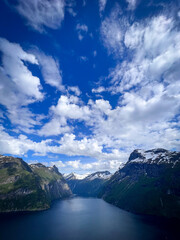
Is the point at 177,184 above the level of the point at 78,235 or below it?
above

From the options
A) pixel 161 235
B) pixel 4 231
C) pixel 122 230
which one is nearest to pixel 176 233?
Result: pixel 161 235

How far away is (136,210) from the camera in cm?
19750

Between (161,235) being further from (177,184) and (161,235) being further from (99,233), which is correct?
(177,184)

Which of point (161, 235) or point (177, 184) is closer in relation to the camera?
point (161, 235)

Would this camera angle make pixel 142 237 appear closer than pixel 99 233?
Yes

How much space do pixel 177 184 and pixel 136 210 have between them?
7193 centimetres

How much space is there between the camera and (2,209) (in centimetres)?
19925

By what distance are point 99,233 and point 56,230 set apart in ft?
125

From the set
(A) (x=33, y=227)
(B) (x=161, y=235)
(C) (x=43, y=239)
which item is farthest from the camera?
(A) (x=33, y=227)

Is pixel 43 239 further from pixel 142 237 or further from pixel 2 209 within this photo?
pixel 2 209

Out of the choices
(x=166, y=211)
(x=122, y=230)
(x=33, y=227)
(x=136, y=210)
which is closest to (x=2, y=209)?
(x=33, y=227)

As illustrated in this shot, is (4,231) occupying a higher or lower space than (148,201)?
lower

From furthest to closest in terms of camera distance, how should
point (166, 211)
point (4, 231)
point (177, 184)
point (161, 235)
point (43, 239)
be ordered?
point (177, 184)
point (166, 211)
point (4, 231)
point (161, 235)
point (43, 239)

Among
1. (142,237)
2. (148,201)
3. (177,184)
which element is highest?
(177,184)
